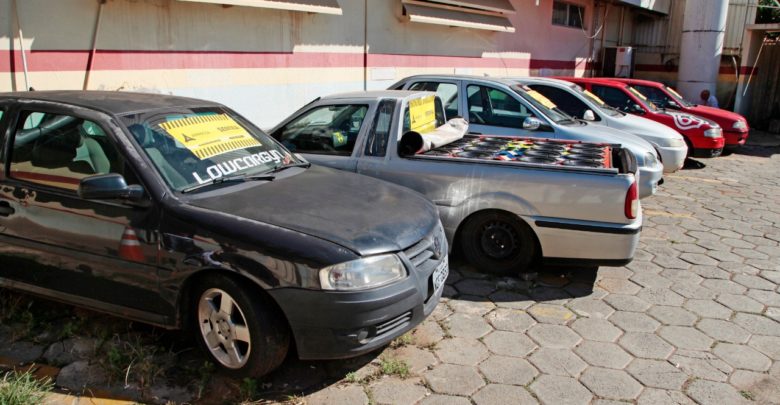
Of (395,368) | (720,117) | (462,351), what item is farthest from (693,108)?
(395,368)

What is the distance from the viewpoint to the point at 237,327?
3.21 meters

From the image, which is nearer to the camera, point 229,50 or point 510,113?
point 510,113

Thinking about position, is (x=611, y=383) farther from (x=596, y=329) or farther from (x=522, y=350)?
(x=596, y=329)

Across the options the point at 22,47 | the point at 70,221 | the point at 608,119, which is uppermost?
the point at 22,47

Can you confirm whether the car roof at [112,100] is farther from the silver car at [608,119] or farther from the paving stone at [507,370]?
the silver car at [608,119]

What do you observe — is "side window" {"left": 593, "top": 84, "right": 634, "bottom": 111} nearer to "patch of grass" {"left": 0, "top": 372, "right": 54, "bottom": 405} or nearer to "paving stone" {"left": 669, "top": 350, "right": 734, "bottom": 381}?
"paving stone" {"left": 669, "top": 350, "right": 734, "bottom": 381}

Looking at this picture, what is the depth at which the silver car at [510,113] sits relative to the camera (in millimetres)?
7082

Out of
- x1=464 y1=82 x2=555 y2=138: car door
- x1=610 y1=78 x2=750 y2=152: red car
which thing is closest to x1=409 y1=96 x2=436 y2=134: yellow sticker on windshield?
x1=464 y1=82 x2=555 y2=138: car door

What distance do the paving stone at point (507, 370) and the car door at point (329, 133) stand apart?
2248 millimetres

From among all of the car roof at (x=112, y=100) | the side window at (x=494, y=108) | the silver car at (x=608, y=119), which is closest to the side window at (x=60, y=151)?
the car roof at (x=112, y=100)

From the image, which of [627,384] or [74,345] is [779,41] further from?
[74,345]

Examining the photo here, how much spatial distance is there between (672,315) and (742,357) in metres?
0.64

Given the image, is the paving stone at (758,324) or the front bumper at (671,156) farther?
the front bumper at (671,156)

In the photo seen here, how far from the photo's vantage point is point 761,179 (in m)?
9.74
